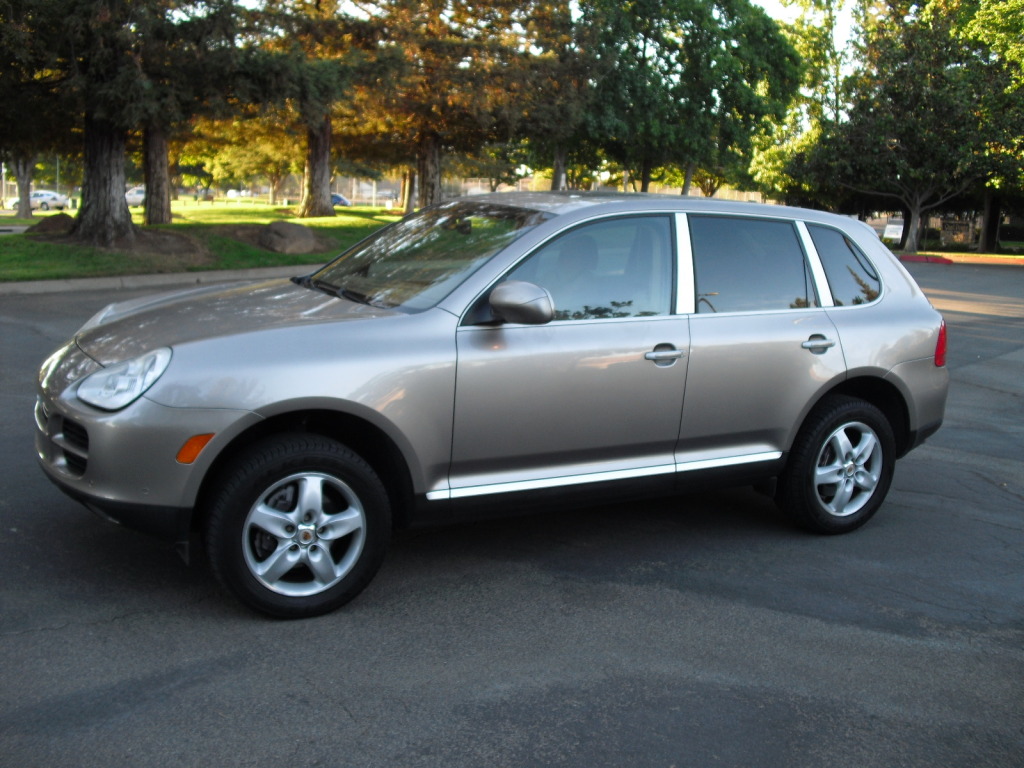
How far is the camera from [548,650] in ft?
13.3

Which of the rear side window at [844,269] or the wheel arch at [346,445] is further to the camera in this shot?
the rear side window at [844,269]

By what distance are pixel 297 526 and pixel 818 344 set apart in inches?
110

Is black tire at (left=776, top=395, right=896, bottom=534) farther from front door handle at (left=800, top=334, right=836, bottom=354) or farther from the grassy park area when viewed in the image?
the grassy park area

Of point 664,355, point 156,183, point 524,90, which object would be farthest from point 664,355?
point 524,90

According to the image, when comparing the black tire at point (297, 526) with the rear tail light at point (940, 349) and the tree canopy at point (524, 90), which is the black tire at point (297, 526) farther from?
the tree canopy at point (524, 90)

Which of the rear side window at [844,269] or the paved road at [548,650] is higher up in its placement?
the rear side window at [844,269]

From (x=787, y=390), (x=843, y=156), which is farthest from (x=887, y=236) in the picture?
(x=787, y=390)

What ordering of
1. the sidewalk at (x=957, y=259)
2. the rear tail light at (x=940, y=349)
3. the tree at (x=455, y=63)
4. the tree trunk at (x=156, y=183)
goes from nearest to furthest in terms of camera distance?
the rear tail light at (x=940, y=349), the tree trunk at (x=156, y=183), the tree at (x=455, y=63), the sidewalk at (x=957, y=259)

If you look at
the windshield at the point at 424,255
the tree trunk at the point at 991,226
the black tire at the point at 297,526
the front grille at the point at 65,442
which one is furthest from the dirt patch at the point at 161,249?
the tree trunk at the point at 991,226

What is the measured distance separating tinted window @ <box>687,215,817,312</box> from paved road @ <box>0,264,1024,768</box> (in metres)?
1.27

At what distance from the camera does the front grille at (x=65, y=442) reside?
13.1ft

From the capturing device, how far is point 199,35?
17.9 meters

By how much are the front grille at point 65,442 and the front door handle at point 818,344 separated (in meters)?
3.38

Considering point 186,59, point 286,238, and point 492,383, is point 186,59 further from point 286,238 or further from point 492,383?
point 492,383
